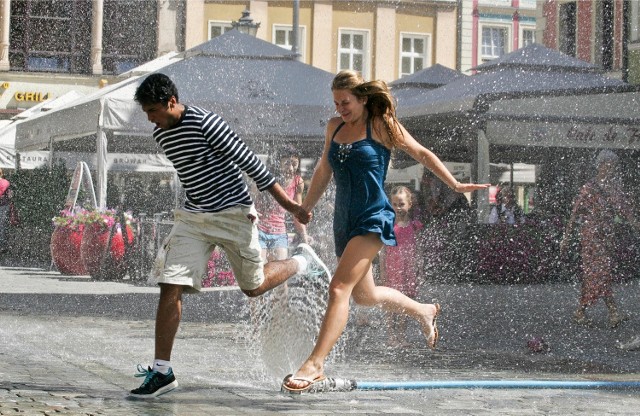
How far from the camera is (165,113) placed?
6230 mm

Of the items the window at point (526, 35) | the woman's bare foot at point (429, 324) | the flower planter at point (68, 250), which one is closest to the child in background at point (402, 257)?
the woman's bare foot at point (429, 324)

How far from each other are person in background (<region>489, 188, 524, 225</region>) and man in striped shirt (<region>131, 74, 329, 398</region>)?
11.6m

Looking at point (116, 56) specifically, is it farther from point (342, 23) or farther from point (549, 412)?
point (549, 412)

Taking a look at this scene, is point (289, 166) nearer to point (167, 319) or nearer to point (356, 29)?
point (167, 319)

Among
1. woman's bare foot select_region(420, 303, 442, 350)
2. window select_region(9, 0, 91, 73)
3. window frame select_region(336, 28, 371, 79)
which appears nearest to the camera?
woman's bare foot select_region(420, 303, 442, 350)

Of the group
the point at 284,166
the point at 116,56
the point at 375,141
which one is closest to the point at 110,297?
the point at 284,166

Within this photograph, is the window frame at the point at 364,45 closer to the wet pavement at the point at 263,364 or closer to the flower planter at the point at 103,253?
the flower planter at the point at 103,253

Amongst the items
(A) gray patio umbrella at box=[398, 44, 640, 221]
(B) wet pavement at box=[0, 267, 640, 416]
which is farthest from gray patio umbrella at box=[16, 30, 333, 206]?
(B) wet pavement at box=[0, 267, 640, 416]

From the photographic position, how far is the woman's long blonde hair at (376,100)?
6.58 meters

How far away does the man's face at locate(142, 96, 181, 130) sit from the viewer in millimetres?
6203

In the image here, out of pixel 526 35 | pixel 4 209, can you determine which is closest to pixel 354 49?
pixel 526 35

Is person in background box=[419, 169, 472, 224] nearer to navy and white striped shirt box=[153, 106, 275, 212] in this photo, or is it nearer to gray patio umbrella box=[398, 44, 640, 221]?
gray patio umbrella box=[398, 44, 640, 221]

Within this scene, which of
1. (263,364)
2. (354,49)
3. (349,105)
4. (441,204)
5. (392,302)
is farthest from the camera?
(354,49)

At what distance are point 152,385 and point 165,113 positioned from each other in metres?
1.21
